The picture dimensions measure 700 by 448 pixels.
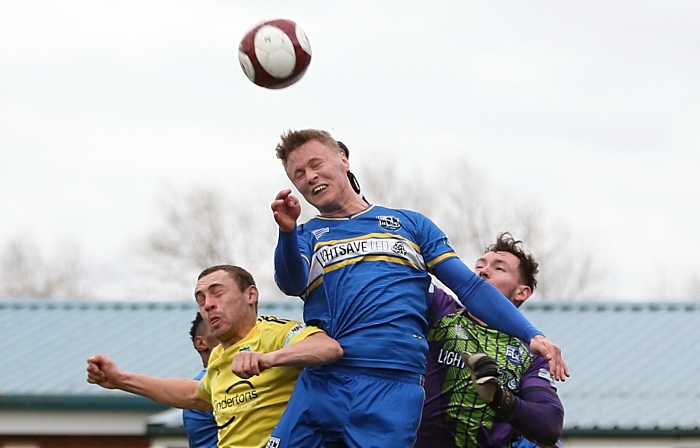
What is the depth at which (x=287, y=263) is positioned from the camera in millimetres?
6281

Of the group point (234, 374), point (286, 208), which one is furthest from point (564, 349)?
point (286, 208)

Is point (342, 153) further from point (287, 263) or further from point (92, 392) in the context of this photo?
point (92, 392)

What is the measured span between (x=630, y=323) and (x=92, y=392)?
24.6ft

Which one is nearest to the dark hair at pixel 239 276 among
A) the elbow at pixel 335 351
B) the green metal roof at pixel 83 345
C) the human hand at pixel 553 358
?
the elbow at pixel 335 351

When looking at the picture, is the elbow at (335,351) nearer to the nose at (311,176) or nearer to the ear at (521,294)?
the nose at (311,176)

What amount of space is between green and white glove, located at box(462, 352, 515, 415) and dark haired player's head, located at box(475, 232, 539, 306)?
1025mm

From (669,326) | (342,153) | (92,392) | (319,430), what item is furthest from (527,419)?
(669,326)

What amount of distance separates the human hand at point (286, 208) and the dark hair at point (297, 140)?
21.5 inches

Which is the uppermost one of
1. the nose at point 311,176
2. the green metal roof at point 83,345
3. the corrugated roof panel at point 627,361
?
the nose at point 311,176

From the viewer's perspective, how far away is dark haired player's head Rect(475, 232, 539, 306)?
7.39 metres

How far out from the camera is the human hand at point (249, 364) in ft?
19.4

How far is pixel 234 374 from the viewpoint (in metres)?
6.63

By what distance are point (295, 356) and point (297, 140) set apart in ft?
3.77

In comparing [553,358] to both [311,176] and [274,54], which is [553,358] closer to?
[311,176]
